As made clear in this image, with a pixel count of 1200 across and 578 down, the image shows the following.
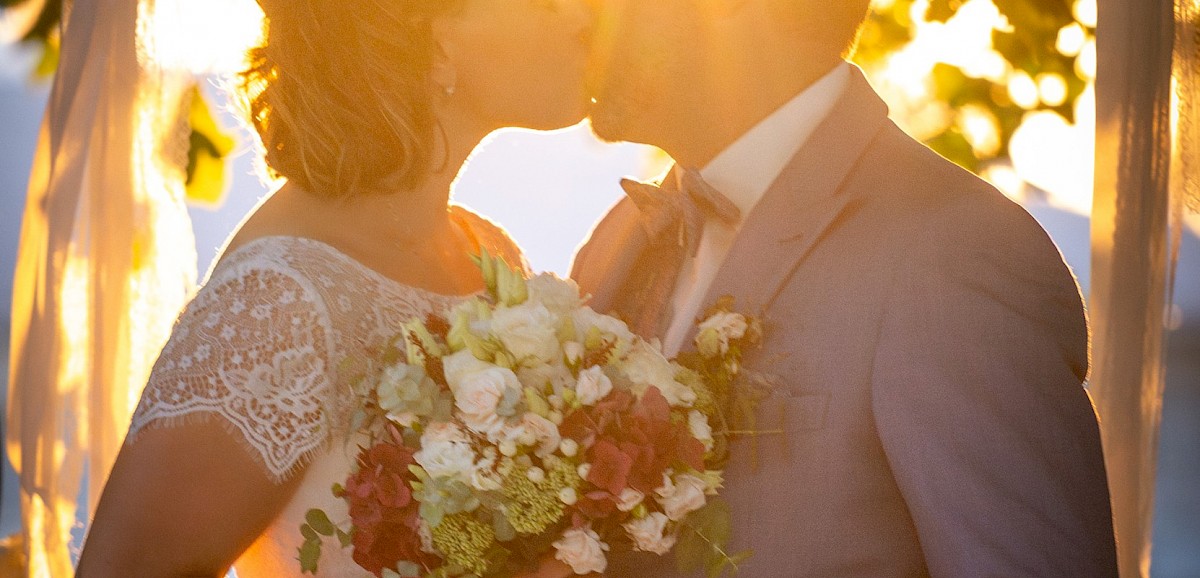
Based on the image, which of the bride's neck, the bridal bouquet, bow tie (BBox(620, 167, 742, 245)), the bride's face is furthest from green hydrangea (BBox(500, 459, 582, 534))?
the bride's face

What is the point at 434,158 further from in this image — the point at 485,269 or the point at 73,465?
the point at 73,465

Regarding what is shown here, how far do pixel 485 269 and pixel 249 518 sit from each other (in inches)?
29.9

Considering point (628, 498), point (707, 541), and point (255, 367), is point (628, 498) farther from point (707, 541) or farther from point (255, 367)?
point (255, 367)

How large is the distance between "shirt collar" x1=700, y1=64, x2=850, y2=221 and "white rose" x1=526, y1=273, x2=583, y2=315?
632 millimetres

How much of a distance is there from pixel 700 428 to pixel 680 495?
0.15m

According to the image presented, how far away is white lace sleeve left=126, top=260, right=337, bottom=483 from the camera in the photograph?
2.52 meters

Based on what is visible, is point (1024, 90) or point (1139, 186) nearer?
point (1139, 186)

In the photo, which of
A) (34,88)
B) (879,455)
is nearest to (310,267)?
(879,455)

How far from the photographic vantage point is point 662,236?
9.88ft

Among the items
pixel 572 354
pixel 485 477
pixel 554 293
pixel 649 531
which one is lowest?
pixel 649 531

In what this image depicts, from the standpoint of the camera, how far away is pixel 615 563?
8.96 feet

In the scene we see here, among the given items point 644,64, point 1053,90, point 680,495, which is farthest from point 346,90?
point 1053,90

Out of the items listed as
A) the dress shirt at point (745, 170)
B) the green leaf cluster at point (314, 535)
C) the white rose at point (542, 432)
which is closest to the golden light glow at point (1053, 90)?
the dress shirt at point (745, 170)

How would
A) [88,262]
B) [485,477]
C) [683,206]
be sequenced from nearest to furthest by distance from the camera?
[485,477]
[683,206]
[88,262]
